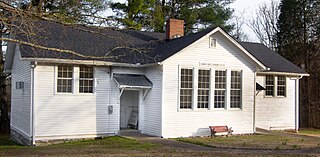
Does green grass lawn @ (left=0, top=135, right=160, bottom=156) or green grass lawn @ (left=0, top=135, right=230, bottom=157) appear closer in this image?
green grass lawn @ (left=0, top=135, right=230, bottom=157)

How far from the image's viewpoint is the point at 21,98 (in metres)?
19.6

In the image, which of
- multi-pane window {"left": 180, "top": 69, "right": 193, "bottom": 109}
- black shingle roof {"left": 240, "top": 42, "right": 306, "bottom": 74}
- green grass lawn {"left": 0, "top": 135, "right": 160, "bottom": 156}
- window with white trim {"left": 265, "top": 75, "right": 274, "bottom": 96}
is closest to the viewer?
green grass lawn {"left": 0, "top": 135, "right": 160, "bottom": 156}

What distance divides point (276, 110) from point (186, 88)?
316 inches

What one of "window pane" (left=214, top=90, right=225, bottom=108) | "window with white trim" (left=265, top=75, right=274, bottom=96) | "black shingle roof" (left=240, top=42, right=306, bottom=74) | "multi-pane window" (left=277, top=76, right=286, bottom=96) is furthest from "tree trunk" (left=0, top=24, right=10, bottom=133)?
"multi-pane window" (left=277, top=76, right=286, bottom=96)

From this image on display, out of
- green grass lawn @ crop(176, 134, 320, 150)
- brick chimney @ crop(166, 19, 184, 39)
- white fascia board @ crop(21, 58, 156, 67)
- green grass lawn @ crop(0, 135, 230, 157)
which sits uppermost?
brick chimney @ crop(166, 19, 184, 39)

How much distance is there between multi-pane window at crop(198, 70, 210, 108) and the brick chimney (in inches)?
160

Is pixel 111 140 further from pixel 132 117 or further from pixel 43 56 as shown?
pixel 43 56

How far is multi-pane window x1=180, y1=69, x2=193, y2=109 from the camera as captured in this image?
62.1ft

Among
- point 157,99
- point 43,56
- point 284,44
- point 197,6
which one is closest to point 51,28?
point 43,56

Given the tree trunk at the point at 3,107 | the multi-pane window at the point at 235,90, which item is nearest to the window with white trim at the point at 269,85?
the multi-pane window at the point at 235,90

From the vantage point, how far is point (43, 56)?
55.8 feet

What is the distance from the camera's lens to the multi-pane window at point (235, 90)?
20323 mm

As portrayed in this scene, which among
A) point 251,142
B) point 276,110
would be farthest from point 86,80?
point 276,110

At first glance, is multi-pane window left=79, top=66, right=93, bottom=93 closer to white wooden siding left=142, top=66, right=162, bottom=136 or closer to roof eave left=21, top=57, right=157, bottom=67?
roof eave left=21, top=57, right=157, bottom=67
